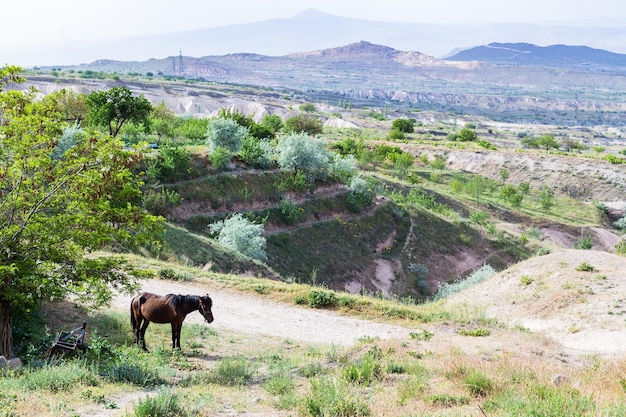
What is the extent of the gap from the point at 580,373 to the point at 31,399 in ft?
32.5

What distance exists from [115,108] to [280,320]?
34.3m

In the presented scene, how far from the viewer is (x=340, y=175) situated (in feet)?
164

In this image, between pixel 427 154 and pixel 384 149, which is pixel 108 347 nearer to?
pixel 384 149

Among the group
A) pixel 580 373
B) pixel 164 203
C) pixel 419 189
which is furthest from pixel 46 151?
pixel 419 189

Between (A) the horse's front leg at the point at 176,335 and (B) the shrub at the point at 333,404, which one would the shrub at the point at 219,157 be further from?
(B) the shrub at the point at 333,404

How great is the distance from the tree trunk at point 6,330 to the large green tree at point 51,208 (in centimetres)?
2

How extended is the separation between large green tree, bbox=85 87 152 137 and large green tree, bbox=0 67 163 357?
35.3 metres

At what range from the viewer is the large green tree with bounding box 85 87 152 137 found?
47531mm

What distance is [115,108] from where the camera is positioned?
47812 mm

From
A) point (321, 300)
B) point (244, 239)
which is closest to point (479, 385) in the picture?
point (321, 300)

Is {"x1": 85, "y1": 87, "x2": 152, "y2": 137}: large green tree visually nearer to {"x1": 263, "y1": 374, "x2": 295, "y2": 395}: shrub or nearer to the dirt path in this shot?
the dirt path

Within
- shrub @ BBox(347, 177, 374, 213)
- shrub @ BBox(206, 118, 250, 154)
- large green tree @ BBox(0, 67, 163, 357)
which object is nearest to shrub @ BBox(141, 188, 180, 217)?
shrub @ BBox(206, 118, 250, 154)

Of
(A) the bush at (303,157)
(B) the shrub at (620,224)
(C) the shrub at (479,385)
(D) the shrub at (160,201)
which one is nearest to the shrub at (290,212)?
(A) the bush at (303,157)

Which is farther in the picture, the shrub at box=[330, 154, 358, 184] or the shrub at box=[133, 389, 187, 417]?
the shrub at box=[330, 154, 358, 184]
